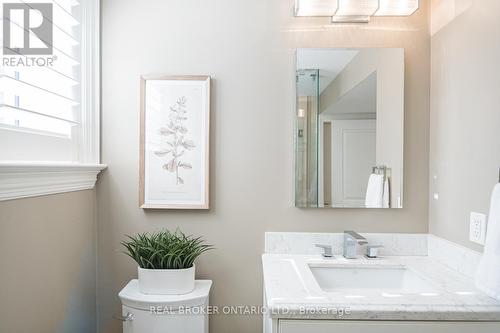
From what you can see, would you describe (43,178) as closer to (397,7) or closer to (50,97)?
(50,97)

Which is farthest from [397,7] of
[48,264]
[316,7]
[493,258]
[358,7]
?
[48,264]

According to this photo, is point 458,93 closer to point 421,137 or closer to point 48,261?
point 421,137

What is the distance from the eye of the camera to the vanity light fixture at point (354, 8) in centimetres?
161

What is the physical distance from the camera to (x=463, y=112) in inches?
54.9

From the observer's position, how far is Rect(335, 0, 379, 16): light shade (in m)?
1.60

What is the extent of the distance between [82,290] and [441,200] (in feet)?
5.42

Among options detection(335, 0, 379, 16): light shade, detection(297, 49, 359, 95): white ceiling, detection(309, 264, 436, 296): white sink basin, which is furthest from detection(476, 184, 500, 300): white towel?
detection(335, 0, 379, 16): light shade

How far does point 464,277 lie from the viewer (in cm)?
136

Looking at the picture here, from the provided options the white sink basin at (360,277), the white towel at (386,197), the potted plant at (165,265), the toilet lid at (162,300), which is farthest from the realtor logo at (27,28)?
the white towel at (386,197)

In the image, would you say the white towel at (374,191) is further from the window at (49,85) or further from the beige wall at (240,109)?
the window at (49,85)

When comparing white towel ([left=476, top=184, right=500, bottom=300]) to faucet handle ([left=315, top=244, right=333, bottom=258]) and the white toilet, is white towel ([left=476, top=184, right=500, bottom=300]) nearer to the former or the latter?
faucet handle ([left=315, top=244, right=333, bottom=258])

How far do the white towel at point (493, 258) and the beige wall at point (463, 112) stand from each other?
0.16 m

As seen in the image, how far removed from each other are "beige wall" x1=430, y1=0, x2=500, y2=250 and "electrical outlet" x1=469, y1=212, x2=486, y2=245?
1.1 inches

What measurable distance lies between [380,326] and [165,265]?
88 cm
